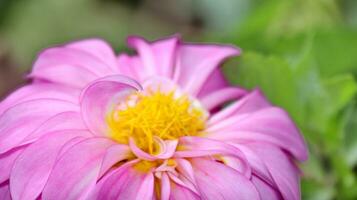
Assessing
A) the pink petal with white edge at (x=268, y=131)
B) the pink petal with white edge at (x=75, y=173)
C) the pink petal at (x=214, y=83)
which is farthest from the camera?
the pink petal at (x=214, y=83)

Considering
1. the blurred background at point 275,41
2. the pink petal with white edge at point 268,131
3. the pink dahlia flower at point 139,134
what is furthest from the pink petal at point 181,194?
the blurred background at point 275,41

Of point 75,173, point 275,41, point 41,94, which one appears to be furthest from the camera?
point 275,41

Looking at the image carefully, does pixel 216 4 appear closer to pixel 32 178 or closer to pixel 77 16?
pixel 77 16

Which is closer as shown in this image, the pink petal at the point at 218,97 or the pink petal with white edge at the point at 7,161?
the pink petal with white edge at the point at 7,161

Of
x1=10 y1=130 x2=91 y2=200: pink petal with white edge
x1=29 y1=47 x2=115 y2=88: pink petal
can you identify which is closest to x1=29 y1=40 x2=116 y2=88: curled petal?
x1=29 y1=47 x2=115 y2=88: pink petal

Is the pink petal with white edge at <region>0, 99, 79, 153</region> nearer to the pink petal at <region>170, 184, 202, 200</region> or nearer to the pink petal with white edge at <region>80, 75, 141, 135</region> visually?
the pink petal with white edge at <region>80, 75, 141, 135</region>

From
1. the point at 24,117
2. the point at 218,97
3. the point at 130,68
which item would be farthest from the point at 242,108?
the point at 24,117

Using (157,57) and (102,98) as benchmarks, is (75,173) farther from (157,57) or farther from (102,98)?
(157,57)

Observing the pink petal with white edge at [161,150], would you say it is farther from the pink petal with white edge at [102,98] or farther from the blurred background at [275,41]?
the blurred background at [275,41]
